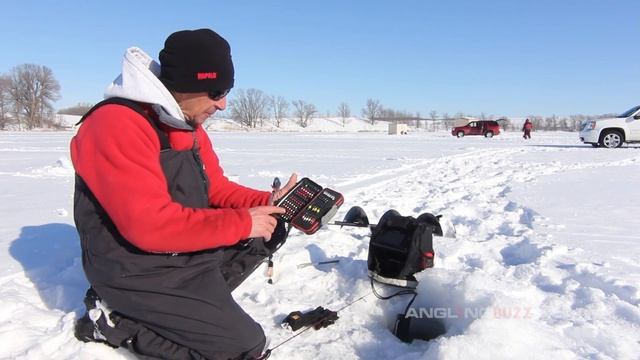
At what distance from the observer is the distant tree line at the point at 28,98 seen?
72.1 m

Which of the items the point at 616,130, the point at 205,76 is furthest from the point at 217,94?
the point at 616,130

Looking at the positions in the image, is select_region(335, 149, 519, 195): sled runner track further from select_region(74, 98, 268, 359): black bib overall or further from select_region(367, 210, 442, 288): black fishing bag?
select_region(74, 98, 268, 359): black bib overall

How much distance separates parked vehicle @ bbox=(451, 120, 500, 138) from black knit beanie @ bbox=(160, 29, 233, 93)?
1510 inches

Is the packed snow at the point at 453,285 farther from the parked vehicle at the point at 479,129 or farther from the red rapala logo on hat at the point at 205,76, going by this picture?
the parked vehicle at the point at 479,129

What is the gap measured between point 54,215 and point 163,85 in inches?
158

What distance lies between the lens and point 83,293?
2.80 m

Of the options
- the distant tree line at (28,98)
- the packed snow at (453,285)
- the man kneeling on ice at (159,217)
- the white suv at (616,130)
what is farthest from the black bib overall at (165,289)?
the distant tree line at (28,98)

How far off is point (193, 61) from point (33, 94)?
88.2 metres

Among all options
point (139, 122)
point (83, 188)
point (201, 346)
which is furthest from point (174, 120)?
point (201, 346)

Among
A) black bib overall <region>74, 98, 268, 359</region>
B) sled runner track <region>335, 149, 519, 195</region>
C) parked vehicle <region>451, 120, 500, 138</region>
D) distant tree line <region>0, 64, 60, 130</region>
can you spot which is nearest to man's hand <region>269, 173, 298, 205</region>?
black bib overall <region>74, 98, 268, 359</region>

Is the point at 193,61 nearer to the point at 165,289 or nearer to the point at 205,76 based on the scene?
the point at 205,76

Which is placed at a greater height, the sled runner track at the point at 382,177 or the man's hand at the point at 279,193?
the man's hand at the point at 279,193

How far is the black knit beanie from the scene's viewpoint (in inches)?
71.5

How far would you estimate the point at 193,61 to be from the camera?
71.8 inches
